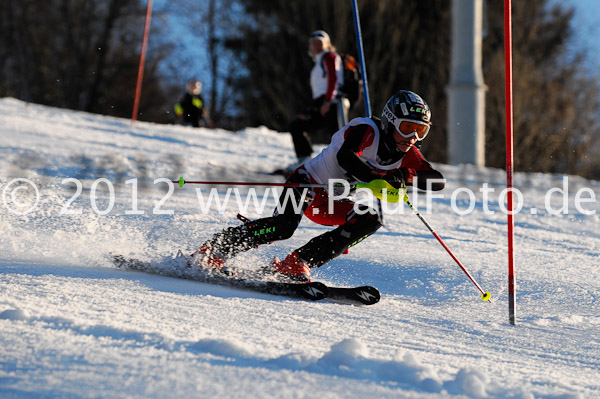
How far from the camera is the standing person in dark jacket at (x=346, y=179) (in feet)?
12.9

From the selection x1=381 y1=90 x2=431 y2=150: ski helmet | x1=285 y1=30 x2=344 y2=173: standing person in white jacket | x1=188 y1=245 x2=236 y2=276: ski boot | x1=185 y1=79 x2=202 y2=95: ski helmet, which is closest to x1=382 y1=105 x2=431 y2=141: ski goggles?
x1=381 y1=90 x2=431 y2=150: ski helmet

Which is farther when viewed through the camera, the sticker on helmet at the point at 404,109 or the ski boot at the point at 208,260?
the ski boot at the point at 208,260

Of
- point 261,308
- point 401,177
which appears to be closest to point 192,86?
point 401,177

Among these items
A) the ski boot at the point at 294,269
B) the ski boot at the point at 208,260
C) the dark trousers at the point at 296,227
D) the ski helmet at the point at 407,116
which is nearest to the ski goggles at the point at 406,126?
the ski helmet at the point at 407,116

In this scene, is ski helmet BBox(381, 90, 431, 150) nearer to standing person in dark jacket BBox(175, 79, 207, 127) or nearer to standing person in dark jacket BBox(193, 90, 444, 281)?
standing person in dark jacket BBox(193, 90, 444, 281)

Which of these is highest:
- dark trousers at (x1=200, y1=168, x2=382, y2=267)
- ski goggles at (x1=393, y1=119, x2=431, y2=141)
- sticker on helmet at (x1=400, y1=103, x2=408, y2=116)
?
sticker on helmet at (x1=400, y1=103, x2=408, y2=116)

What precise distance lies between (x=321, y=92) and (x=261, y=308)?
4642mm

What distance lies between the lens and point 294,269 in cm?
410

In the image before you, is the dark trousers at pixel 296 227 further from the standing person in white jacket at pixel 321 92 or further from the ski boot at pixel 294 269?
the standing person in white jacket at pixel 321 92

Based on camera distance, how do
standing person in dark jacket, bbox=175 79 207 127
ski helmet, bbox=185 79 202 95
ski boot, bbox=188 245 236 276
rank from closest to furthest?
ski boot, bbox=188 245 236 276, ski helmet, bbox=185 79 202 95, standing person in dark jacket, bbox=175 79 207 127

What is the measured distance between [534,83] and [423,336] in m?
22.1

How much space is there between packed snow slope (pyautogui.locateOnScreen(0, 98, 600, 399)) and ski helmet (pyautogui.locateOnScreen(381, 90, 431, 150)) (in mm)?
946

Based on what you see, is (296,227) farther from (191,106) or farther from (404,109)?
(191,106)

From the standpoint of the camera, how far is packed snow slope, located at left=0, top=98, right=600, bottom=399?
94.2 inches
